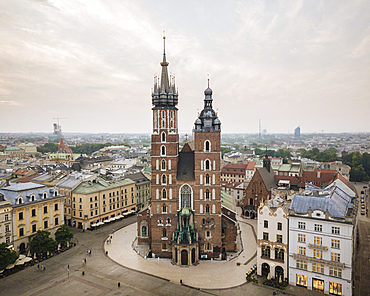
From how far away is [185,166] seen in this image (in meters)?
58.5

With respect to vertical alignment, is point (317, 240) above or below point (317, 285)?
above

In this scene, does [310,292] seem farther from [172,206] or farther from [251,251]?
[172,206]

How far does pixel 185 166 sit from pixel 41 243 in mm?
31746

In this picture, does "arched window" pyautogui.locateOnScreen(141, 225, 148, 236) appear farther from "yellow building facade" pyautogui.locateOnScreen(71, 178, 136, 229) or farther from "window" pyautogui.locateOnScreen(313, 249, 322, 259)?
"window" pyautogui.locateOnScreen(313, 249, 322, 259)

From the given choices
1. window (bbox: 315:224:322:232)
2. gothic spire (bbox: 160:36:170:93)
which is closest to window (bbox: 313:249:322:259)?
window (bbox: 315:224:322:232)

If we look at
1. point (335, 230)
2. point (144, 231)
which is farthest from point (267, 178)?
point (335, 230)

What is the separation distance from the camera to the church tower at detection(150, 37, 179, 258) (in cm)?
5691

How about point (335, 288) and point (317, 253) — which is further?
point (317, 253)

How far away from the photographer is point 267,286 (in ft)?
148

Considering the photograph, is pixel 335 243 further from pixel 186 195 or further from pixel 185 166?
pixel 185 166

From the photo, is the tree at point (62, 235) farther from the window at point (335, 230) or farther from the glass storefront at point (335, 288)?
the window at point (335, 230)

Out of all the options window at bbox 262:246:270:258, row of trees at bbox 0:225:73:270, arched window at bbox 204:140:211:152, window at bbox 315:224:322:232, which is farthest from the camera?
arched window at bbox 204:140:211:152

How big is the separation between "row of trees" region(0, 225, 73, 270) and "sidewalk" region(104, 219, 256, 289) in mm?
9236

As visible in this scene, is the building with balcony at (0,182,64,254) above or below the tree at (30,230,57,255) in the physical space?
above
